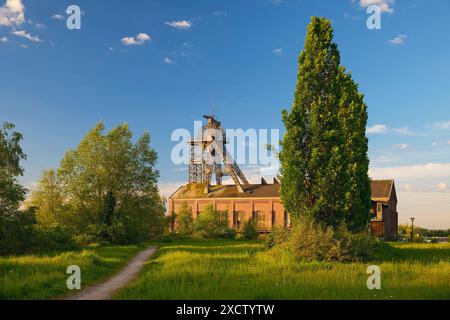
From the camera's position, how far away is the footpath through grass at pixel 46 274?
1359 centimetres

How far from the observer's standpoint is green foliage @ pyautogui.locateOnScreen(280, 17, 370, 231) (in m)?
23.0

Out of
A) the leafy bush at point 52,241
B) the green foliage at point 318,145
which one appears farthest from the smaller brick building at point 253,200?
the green foliage at point 318,145

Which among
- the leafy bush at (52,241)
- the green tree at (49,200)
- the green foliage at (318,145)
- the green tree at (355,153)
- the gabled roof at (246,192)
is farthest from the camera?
the gabled roof at (246,192)

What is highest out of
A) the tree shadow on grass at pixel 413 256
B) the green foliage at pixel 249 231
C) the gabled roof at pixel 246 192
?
the gabled roof at pixel 246 192

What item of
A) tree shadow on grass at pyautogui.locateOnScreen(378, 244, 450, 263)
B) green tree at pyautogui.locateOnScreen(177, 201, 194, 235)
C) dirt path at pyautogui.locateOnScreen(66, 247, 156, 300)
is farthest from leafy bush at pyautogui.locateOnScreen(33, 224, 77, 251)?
green tree at pyautogui.locateOnScreen(177, 201, 194, 235)

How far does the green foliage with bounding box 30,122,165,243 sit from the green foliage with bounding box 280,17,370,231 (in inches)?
843

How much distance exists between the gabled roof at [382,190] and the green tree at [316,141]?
4514cm

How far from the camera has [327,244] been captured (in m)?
20.5

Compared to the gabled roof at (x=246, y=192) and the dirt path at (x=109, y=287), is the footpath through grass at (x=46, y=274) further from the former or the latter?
the gabled roof at (x=246, y=192)

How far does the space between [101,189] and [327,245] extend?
27.6 meters

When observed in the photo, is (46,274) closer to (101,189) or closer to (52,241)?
(52,241)

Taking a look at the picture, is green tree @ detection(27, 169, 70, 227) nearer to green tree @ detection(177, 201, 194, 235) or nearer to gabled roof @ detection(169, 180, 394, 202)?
green tree @ detection(177, 201, 194, 235)

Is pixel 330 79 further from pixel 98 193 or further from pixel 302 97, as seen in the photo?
pixel 98 193

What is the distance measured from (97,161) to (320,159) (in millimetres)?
25623
